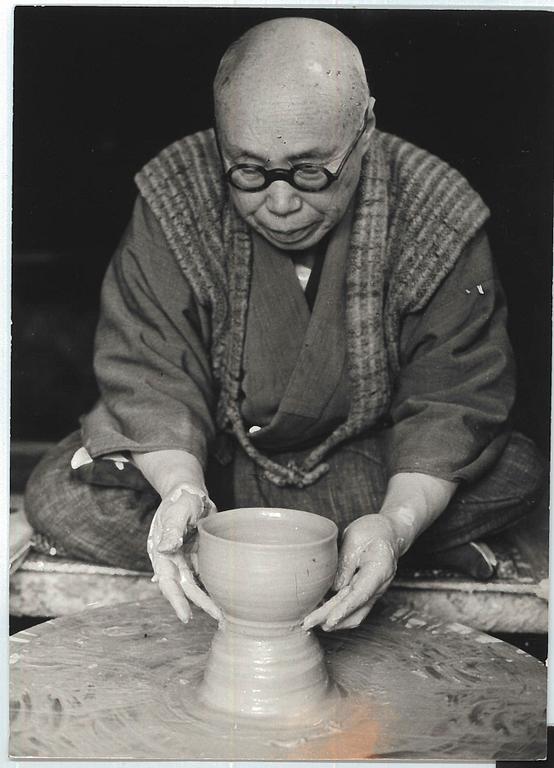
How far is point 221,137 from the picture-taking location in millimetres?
2295

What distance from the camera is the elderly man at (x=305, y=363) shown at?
242 cm

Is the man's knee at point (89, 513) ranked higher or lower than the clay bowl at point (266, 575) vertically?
lower

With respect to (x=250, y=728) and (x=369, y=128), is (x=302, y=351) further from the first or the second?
(x=250, y=728)

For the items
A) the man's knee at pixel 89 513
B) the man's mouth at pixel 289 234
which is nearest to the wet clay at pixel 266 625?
the man's knee at pixel 89 513

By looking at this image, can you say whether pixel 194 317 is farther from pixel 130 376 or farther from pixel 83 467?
pixel 83 467

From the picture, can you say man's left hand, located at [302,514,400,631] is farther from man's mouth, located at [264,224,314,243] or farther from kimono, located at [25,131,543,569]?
man's mouth, located at [264,224,314,243]

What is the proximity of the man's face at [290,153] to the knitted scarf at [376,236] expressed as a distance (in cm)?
10

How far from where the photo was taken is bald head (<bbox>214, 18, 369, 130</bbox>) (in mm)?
2174

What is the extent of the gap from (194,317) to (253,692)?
2.73 ft

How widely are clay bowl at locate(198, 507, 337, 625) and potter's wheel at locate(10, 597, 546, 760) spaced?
206 mm

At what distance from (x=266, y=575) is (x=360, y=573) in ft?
0.81

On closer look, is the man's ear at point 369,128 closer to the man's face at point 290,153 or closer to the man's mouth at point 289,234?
the man's face at point 290,153

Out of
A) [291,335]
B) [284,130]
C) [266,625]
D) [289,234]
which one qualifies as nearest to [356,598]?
[266,625]

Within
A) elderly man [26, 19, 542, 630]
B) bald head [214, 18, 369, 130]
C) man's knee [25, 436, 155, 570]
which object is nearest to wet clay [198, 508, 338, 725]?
elderly man [26, 19, 542, 630]
